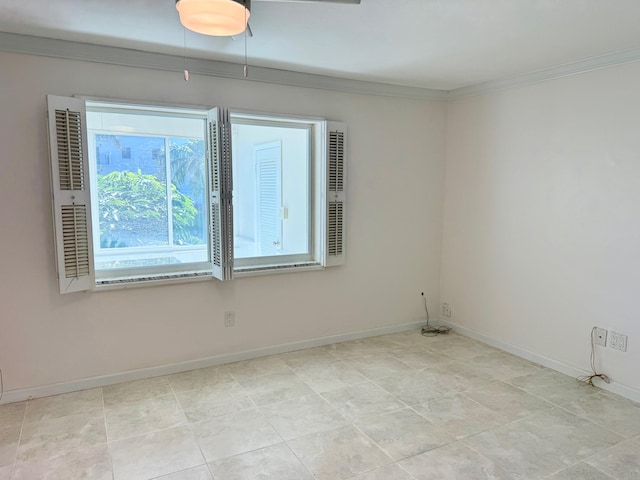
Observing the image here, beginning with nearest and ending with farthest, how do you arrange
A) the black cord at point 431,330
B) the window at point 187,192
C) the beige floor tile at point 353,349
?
the window at point 187,192 < the beige floor tile at point 353,349 < the black cord at point 431,330

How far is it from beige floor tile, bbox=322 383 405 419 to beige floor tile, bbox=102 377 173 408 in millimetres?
1162

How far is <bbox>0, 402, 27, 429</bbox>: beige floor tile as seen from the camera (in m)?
2.71

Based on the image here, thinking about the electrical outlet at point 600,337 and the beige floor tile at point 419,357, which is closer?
the electrical outlet at point 600,337

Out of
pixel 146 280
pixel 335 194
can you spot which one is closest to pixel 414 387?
pixel 335 194

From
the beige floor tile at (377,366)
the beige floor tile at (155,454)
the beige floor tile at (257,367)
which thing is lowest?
the beige floor tile at (155,454)

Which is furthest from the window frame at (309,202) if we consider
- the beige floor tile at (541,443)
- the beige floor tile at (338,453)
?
the beige floor tile at (541,443)

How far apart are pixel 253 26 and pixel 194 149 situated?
1.26m

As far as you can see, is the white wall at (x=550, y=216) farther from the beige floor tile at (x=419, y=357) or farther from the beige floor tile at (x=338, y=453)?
the beige floor tile at (x=338, y=453)

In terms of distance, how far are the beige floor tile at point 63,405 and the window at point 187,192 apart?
737 mm

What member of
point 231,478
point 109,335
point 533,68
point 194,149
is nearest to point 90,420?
point 109,335

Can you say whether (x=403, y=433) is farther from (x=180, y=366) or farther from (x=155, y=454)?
(x=180, y=366)

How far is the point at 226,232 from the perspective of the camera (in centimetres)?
343

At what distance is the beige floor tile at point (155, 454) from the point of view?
2268mm

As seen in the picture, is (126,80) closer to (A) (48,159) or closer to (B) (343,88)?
(A) (48,159)
